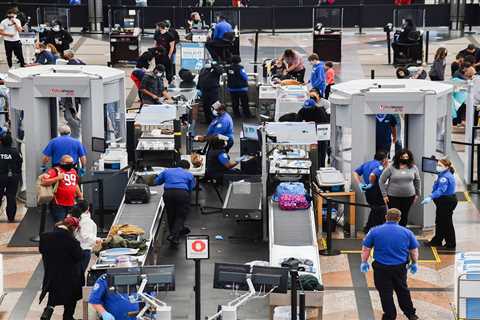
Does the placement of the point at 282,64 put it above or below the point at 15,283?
above

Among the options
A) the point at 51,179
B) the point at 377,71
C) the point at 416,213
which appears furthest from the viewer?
the point at 377,71

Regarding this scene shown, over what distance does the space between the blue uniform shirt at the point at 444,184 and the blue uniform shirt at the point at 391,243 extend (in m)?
3.28

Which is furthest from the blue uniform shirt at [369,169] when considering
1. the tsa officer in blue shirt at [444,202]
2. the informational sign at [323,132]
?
the informational sign at [323,132]

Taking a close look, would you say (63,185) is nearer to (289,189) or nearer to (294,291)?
(289,189)

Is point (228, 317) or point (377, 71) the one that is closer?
point (228, 317)

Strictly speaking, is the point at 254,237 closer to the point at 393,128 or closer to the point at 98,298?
the point at 393,128

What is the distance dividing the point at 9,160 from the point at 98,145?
1.45 m

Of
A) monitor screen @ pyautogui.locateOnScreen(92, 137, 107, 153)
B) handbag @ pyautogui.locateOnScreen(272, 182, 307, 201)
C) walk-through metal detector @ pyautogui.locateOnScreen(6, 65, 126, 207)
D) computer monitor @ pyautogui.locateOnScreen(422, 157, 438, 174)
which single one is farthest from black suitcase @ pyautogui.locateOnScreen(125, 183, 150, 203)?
computer monitor @ pyautogui.locateOnScreen(422, 157, 438, 174)

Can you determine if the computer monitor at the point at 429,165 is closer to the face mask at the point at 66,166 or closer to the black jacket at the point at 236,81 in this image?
the face mask at the point at 66,166

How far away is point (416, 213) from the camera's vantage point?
2139cm

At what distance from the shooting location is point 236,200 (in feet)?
69.6

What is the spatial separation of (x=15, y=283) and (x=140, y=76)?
983 cm

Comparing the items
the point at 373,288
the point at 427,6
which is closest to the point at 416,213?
the point at 373,288

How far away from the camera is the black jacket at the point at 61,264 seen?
54.4 ft
